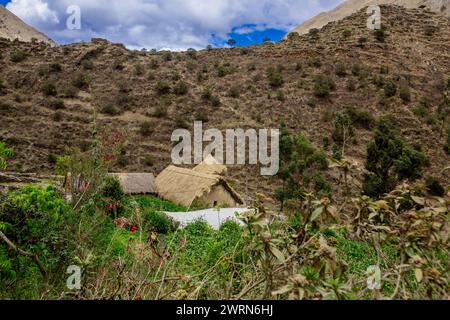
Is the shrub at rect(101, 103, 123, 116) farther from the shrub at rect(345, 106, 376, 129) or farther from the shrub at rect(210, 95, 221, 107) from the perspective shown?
the shrub at rect(345, 106, 376, 129)

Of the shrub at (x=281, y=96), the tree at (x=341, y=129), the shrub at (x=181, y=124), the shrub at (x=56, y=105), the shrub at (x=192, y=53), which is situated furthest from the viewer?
the shrub at (x=192, y=53)

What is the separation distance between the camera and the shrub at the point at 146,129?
2381 cm

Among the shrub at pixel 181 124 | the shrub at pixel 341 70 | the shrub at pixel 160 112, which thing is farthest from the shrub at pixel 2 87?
the shrub at pixel 341 70

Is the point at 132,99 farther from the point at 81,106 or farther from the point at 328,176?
the point at 328,176

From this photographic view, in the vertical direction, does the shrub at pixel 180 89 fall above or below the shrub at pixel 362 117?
above

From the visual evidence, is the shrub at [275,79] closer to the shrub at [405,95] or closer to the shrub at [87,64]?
the shrub at [405,95]

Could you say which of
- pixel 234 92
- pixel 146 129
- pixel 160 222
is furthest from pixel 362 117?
pixel 160 222

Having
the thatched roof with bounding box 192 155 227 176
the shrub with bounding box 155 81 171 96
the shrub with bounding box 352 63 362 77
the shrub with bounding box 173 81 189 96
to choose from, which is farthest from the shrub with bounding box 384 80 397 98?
the shrub with bounding box 155 81 171 96

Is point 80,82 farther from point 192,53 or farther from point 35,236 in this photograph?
point 35,236

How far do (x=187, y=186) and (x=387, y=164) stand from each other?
7.61m

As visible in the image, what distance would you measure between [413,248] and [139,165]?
1990cm

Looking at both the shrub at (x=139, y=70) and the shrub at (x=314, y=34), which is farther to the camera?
the shrub at (x=314, y=34)

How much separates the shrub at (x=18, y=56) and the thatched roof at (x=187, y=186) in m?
19.1

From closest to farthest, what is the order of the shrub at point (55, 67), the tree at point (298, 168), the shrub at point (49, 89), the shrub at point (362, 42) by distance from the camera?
the tree at point (298, 168)
the shrub at point (49, 89)
the shrub at point (55, 67)
the shrub at point (362, 42)
